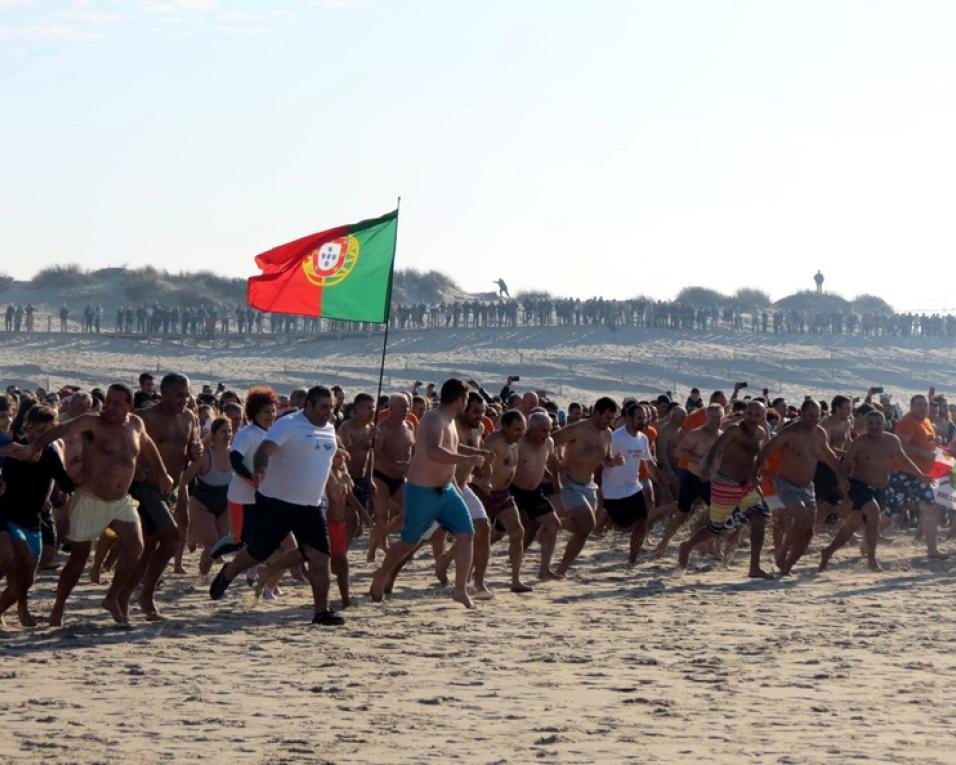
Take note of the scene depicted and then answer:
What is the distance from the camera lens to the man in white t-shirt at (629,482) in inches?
572

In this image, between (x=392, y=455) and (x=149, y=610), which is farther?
(x=392, y=455)

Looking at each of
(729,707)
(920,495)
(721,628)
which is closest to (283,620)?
(721,628)

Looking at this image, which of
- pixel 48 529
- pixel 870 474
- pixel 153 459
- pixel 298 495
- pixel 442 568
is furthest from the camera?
pixel 870 474

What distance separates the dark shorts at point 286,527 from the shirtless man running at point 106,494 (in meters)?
0.74

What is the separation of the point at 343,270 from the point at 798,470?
4.04 metres

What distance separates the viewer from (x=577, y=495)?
13.9 metres

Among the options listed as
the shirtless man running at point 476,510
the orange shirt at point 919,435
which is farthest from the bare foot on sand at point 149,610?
the orange shirt at point 919,435

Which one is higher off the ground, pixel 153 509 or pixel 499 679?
pixel 153 509

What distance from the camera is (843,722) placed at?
784cm

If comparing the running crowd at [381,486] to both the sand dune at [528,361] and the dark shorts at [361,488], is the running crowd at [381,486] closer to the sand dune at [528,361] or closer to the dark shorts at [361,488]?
the dark shorts at [361,488]

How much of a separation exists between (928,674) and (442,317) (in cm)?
7568

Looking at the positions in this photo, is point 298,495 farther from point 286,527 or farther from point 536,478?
point 536,478

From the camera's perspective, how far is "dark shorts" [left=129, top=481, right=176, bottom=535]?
11039 millimetres

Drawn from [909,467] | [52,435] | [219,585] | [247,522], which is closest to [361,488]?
[247,522]
